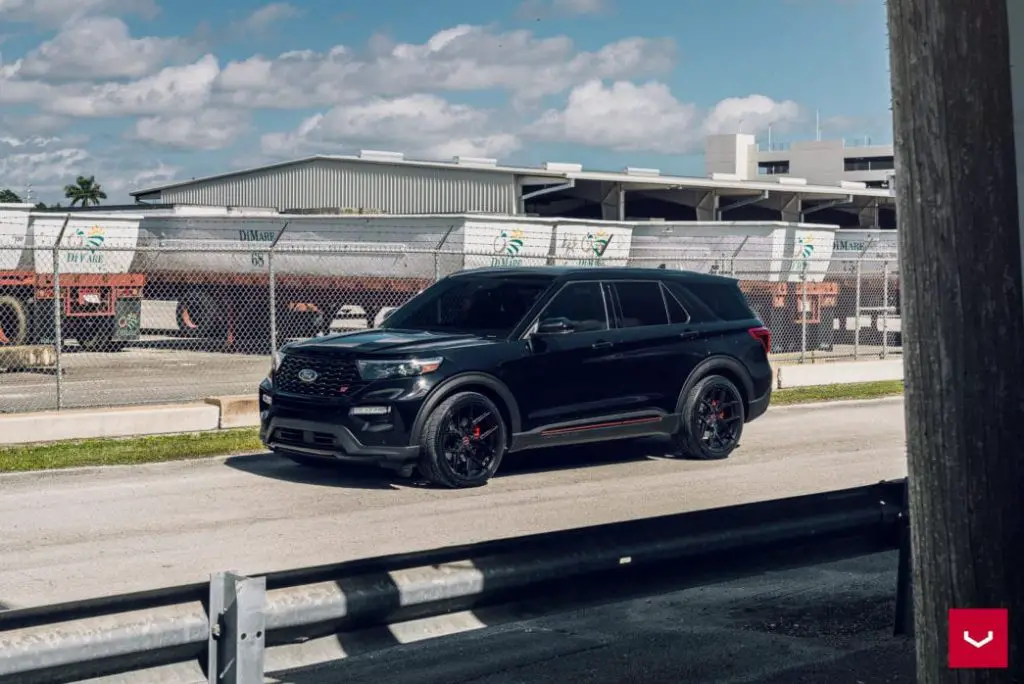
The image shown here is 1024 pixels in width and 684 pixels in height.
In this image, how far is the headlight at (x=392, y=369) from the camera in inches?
426

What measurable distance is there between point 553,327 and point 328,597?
7.83 metres

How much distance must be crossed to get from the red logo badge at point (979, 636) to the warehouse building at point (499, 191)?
26.7 m

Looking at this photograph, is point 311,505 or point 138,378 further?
point 138,378

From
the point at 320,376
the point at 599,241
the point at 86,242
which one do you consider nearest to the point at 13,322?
the point at 86,242

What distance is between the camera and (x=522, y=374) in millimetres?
11383

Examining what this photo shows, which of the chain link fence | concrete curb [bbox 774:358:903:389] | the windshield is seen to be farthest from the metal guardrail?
the chain link fence

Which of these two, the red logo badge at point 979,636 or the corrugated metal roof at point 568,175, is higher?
the corrugated metal roof at point 568,175

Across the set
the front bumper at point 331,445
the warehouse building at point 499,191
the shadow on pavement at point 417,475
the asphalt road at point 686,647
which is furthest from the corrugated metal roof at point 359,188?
the asphalt road at point 686,647

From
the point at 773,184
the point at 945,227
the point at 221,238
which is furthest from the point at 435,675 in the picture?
the point at 773,184

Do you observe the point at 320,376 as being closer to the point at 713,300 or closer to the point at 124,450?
the point at 124,450

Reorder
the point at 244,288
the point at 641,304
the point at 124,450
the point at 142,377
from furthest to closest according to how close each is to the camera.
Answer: the point at 244,288
the point at 142,377
the point at 124,450
the point at 641,304

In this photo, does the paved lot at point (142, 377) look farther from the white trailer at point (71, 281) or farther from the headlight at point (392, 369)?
the headlight at point (392, 369)

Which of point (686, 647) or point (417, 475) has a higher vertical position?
point (417, 475)

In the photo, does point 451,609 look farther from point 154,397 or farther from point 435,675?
point 154,397
